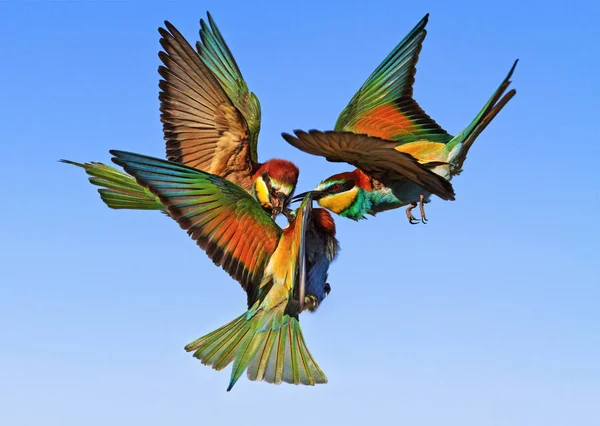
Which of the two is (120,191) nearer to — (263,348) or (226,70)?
(263,348)

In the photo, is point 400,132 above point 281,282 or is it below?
above

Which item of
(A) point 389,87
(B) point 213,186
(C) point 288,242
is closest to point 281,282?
(C) point 288,242

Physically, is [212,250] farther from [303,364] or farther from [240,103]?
[240,103]

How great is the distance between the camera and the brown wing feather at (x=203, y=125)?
626cm

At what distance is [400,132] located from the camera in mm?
6184

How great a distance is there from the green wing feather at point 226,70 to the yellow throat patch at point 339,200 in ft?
5.81

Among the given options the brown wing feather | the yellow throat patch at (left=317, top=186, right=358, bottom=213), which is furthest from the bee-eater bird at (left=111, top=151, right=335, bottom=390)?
the brown wing feather

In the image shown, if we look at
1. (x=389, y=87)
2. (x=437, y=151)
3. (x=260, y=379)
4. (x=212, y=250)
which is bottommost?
(x=260, y=379)

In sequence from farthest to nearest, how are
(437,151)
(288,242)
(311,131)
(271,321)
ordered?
1. (437,151)
2. (271,321)
3. (288,242)
4. (311,131)

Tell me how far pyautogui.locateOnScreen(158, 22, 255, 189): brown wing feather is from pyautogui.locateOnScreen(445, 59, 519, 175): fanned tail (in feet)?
4.83

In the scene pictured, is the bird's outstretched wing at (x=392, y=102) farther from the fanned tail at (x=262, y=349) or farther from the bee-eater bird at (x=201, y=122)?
the fanned tail at (x=262, y=349)

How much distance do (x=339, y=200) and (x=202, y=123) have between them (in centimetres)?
132

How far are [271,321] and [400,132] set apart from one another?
1701mm

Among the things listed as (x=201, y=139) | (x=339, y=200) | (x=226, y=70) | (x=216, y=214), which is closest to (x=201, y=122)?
(x=201, y=139)
